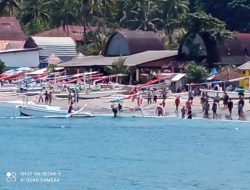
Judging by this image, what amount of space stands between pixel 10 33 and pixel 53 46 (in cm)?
1164

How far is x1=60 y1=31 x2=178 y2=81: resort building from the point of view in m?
92.2

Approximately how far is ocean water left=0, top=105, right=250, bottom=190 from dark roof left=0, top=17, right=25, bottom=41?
150 ft

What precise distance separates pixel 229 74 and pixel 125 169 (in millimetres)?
39285

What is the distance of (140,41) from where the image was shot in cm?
10081

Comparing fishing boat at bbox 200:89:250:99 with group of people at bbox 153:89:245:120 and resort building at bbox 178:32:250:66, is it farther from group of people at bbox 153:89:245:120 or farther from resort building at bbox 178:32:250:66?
resort building at bbox 178:32:250:66

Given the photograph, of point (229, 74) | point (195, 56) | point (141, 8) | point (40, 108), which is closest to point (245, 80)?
point (229, 74)

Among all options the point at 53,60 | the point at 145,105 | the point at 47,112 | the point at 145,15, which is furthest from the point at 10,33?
the point at 47,112

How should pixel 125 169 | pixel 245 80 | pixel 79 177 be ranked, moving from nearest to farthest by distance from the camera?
pixel 79 177, pixel 125 169, pixel 245 80

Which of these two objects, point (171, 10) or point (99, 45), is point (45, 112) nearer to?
point (99, 45)

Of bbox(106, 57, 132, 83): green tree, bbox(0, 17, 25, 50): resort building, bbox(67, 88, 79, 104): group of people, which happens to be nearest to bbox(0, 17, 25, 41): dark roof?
bbox(0, 17, 25, 50): resort building

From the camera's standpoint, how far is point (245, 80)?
266 feet

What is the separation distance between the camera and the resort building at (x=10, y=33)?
119m

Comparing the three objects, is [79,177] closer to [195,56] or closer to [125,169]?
[125,169]

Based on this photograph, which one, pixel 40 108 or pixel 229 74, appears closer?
pixel 40 108
